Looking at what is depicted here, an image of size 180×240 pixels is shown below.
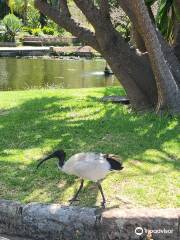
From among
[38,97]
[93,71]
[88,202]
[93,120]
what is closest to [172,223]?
[88,202]

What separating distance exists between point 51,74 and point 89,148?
71.9 ft

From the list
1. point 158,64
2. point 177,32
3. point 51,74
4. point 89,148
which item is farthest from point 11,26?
point 89,148

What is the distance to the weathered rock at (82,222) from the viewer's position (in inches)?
206

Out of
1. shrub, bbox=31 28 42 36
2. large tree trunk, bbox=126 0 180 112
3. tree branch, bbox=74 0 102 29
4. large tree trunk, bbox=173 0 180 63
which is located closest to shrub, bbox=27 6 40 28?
shrub, bbox=31 28 42 36

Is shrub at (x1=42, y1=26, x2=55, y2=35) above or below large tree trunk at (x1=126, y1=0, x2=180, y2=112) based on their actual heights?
above

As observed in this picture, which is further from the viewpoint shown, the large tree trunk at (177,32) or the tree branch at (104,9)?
the large tree trunk at (177,32)

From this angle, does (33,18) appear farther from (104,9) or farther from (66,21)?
(104,9)

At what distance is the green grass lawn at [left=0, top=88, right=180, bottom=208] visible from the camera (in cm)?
601

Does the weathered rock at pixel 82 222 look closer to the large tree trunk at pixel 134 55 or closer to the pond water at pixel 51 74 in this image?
the large tree trunk at pixel 134 55

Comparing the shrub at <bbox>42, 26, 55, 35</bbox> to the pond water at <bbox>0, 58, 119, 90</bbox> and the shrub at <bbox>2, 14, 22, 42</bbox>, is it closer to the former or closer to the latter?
the shrub at <bbox>2, 14, 22, 42</bbox>

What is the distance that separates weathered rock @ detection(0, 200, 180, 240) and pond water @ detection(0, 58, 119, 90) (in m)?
17.1

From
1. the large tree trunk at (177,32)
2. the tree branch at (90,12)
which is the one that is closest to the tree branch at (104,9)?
the tree branch at (90,12)

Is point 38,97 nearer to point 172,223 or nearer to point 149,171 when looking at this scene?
point 149,171

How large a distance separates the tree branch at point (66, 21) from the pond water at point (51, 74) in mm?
12395
